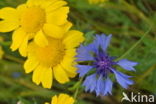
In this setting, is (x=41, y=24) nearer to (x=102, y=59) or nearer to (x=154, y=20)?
(x=102, y=59)

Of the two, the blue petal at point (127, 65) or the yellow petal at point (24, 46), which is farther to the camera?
the yellow petal at point (24, 46)

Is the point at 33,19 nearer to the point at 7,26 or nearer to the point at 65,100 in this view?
the point at 7,26

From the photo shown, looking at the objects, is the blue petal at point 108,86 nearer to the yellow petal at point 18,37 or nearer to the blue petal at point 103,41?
the blue petal at point 103,41

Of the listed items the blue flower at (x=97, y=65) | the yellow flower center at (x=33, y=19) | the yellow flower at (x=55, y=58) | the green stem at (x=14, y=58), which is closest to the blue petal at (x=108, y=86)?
the blue flower at (x=97, y=65)

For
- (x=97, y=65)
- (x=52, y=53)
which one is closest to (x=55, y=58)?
(x=52, y=53)

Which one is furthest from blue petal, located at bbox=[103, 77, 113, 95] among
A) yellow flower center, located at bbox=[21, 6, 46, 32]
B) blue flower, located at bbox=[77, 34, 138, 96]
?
yellow flower center, located at bbox=[21, 6, 46, 32]

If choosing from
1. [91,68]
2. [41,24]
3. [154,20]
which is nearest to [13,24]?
[41,24]

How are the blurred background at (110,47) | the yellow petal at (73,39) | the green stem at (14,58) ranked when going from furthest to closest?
the green stem at (14,58), the blurred background at (110,47), the yellow petal at (73,39)
